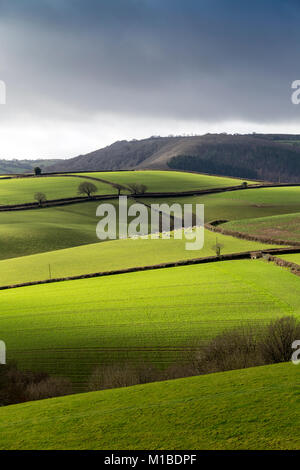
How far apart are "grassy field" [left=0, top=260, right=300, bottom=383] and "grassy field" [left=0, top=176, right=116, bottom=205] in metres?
87.5

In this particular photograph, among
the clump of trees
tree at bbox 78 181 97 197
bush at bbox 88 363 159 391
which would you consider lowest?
the clump of trees

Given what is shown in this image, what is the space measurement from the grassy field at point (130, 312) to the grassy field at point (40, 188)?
3446 inches

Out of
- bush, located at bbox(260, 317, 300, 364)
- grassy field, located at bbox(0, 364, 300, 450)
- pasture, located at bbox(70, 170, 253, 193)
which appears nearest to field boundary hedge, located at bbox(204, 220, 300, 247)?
bush, located at bbox(260, 317, 300, 364)

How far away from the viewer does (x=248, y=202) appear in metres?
122

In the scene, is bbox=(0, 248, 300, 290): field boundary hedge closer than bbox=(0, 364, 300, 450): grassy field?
No

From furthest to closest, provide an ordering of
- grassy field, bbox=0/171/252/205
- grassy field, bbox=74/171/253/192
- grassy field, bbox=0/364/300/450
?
grassy field, bbox=74/171/253/192, grassy field, bbox=0/171/252/205, grassy field, bbox=0/364/300/450

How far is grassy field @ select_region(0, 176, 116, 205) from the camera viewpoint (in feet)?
422

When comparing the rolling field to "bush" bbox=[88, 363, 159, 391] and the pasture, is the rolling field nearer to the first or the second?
the pasture

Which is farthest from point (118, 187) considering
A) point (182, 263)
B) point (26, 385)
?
point (26, 385)

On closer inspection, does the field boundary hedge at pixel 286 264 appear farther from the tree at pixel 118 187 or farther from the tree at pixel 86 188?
the tree at pixel 118 187

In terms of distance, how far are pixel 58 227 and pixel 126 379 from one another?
73.4 meters

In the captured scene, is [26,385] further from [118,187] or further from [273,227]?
[118,187]

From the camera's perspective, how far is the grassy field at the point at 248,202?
A: 108375 millimetres
